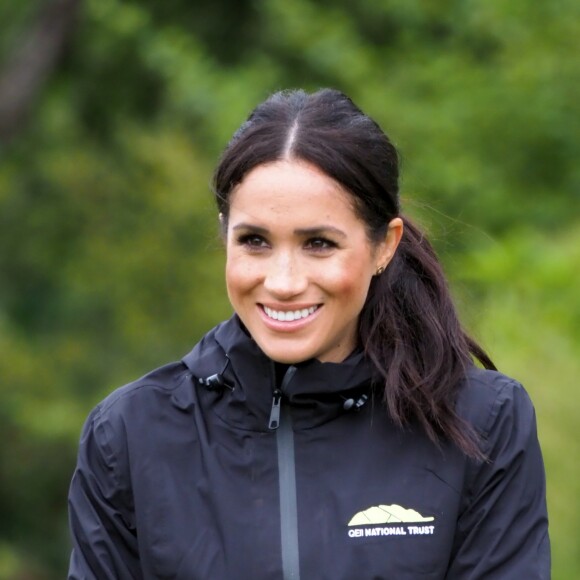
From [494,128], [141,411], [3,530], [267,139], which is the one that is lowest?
[141,411]

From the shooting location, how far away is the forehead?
3.24 metres

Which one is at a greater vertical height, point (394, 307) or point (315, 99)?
point (315, 99)

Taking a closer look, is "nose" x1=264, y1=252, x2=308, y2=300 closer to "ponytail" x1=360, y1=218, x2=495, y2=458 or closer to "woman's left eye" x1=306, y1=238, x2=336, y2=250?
"woman's left eye" x1=306, y1=238, x2=336, y2=250

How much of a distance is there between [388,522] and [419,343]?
47 cm

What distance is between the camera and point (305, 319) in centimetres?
328

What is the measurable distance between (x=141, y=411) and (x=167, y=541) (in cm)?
30

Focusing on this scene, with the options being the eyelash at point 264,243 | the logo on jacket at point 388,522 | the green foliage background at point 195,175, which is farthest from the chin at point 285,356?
the green foliage background at point 195,175

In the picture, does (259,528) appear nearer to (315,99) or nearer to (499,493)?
(499,493)

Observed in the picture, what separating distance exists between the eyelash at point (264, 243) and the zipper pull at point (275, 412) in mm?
310

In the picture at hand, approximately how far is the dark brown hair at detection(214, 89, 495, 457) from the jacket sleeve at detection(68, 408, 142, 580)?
59cm

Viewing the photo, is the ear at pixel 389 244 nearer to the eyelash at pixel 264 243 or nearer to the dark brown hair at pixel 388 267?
the dark brown hair at pixel 388 267

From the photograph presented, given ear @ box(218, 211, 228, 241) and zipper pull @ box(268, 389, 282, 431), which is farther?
ear @ box(218, 211, 228, 241)

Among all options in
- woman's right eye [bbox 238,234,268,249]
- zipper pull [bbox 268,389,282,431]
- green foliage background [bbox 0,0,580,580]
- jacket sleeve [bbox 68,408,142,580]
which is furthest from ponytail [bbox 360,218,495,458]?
green foliage background [bbox 0,0,580,580]

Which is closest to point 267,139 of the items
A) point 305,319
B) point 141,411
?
point 305,319
